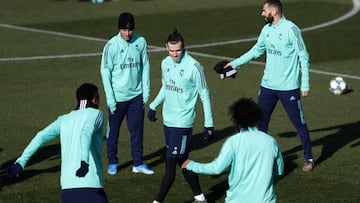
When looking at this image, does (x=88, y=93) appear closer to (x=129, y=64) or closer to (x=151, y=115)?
(x=151, y=115)

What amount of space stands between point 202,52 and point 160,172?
12.1 m

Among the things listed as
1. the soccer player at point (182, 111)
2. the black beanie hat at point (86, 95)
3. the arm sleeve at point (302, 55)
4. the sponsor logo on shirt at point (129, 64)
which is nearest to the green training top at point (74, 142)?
the black beanie hat at point (86, 95)

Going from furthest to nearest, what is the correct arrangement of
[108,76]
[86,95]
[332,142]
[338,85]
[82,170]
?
[338,85], [332,142], [108,76], [86,95], [82,170]

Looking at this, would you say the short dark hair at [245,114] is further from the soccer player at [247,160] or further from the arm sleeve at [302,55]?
the arm sleeve at [302,55]

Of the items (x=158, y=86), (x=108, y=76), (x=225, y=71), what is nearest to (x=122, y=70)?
(x=108, y=76)

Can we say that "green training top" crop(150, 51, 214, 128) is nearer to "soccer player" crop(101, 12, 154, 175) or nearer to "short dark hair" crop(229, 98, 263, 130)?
"soccer player" crop(101, 12, 154, 175)

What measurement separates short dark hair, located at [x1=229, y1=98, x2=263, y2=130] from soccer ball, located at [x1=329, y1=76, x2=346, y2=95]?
12.2 m

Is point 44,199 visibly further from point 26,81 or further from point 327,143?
point 26,81

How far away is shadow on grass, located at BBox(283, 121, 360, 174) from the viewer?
56.3 feet

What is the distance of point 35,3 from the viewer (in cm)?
3831

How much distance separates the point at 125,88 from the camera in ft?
52.4

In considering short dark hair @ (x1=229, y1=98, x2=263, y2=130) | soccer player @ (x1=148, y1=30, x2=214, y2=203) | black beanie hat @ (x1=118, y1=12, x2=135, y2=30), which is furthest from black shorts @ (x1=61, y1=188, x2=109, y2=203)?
black beanie hat @ (x1=118, y1=12, x2=135, y2=30)

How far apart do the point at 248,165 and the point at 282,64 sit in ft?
19.8

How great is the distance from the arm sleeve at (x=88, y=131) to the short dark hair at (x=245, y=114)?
1642 millimetres
